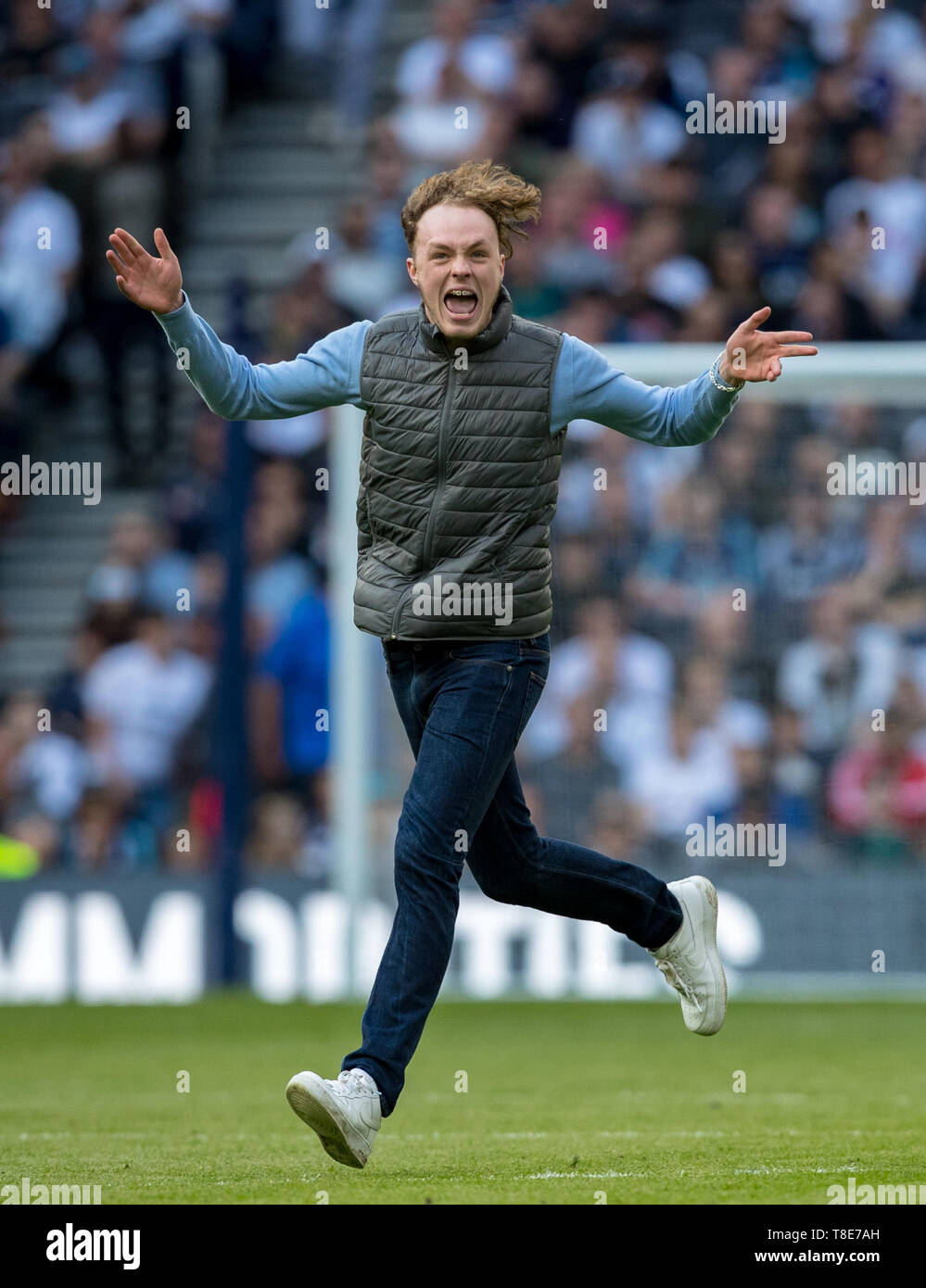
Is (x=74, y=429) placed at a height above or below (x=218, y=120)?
below

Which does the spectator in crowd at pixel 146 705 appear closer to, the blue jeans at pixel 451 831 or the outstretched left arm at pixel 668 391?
the blue jeans at pixel 451 831

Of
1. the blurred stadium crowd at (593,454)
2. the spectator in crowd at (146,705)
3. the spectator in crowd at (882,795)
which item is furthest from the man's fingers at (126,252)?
the spectator in crowd at (146,705)

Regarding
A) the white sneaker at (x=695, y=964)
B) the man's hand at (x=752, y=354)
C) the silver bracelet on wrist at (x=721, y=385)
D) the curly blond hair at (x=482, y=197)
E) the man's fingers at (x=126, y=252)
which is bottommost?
the white sneaker at (x=695, y=964)

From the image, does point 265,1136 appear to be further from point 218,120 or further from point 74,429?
point 218,120

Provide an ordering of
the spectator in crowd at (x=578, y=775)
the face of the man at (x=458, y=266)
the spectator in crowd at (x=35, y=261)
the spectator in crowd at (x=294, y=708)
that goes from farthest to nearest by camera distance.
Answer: the spectator in crowd at (x=35, y=261), the spectator in crowd at (x=294, y=708), the spectator in crowd at (x=578, y=775), the face of the man at (x=458, y=266)

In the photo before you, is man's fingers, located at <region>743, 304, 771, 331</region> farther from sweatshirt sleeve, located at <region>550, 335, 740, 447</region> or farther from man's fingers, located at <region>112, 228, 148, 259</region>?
man's fingers, located at <region>112, 228, 148, 259</region>

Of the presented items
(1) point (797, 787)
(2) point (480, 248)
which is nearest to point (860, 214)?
(1) point (797, 787)

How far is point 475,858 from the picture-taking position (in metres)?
5.58

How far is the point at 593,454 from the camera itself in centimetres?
1115

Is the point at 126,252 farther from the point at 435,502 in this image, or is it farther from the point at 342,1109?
the point at 342,1109

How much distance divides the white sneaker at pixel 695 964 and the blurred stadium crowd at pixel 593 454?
4712 millimetres

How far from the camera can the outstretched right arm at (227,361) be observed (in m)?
5.21

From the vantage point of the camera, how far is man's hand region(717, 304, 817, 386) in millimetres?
5305

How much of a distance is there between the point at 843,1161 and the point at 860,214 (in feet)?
29.6
